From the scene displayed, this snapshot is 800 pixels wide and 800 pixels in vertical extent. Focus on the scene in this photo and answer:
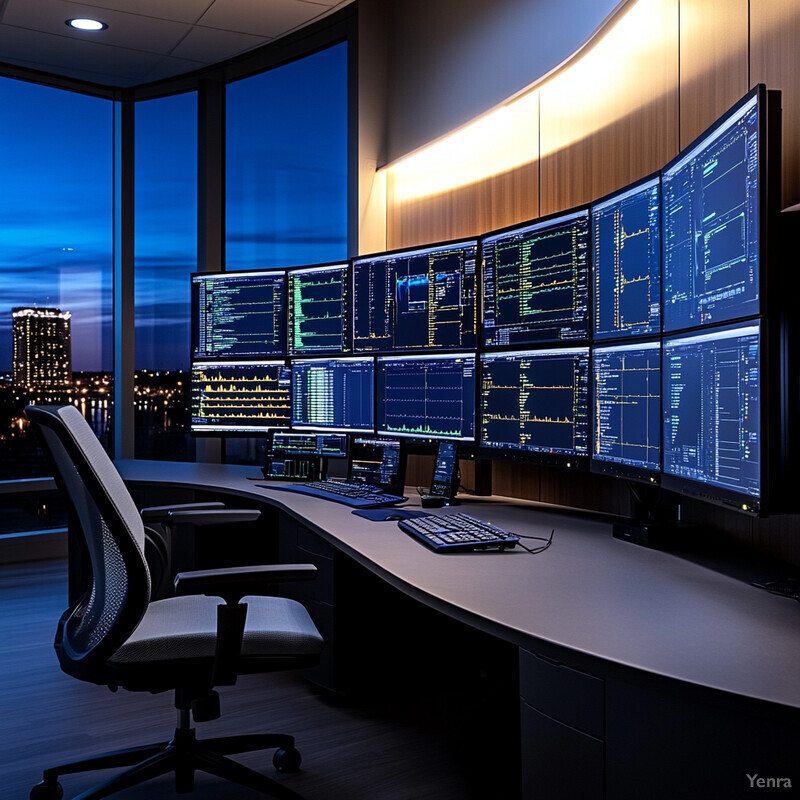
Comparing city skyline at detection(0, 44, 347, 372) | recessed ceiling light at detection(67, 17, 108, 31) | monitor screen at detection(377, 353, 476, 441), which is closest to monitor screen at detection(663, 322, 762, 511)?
monitor screen at detection(377, 353, 476, 441)

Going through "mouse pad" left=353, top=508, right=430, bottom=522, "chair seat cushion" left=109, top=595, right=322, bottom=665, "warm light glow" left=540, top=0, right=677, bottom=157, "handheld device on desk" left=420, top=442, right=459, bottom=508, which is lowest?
"chair seat cushion" left=109, top=595, right=322, bottom=665

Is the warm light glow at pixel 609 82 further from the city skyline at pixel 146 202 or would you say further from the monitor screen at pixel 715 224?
the city skyline at pixel 146 202

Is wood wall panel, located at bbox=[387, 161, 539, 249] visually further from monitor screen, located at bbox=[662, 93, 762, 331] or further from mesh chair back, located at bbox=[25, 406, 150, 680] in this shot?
mesh chair back, located at bbox=[25, 406, 150, 680]

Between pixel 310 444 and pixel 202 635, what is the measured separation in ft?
5.03

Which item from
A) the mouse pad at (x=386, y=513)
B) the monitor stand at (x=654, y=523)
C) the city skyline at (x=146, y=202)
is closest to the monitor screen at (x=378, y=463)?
the mouse pad at (x=386, y=513)

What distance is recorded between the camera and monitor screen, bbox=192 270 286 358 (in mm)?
3689

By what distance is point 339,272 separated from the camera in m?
3.47

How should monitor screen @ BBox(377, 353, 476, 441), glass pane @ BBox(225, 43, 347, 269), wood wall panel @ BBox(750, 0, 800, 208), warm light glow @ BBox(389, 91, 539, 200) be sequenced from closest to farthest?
wood wall panel @ BBox(750, 0, 800, 208), monitor screen @ BBox(377, 353, 476, 441), warm light glow @ BBox(389, 91, 539, 200), glass pane @ BBox(225, 43, 347, 269)

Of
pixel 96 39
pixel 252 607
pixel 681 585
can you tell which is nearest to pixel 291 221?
pixel 96 39

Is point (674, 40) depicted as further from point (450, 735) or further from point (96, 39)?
point (96, 39)

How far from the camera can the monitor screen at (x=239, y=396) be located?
12.0ft

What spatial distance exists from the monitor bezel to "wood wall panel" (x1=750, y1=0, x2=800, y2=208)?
60cm

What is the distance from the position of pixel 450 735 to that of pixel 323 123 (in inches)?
137

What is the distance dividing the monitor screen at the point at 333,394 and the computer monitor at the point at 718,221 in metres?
1.64
